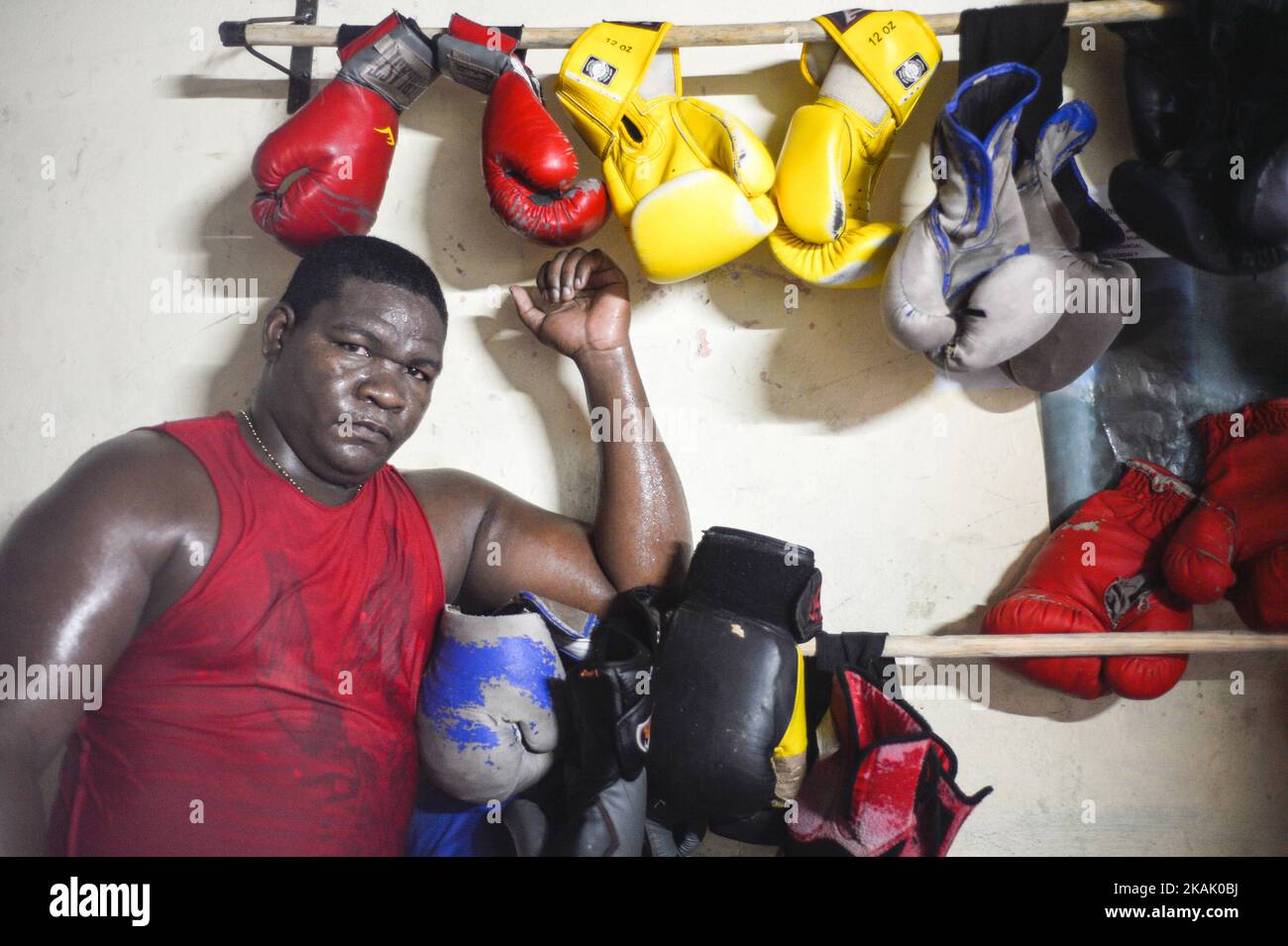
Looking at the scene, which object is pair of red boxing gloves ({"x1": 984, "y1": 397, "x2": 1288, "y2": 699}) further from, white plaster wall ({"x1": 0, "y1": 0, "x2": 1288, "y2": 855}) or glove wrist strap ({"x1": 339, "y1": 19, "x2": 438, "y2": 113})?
glove wrist strap ({"x1": 339, "y1": 19, "x2": 438, "y2": 113})

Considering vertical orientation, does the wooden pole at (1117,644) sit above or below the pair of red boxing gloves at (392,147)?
below

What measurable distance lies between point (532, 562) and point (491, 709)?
35 centimetres

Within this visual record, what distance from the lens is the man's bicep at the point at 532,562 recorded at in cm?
187

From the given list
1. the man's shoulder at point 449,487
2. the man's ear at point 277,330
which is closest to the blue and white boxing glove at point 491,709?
the man's shoulder at point 449,487

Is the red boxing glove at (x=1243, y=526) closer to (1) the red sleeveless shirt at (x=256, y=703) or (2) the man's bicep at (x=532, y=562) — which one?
(2) the man's bicep at (x=532, y=562)

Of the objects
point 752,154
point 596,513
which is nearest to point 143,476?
point 596,513

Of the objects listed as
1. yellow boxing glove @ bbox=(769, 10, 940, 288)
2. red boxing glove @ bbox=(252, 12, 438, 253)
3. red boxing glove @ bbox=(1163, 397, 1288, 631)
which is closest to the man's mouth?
red boxing glove @ bbox=(252, 12, 438, 253)

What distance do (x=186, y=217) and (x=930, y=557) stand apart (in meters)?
2.06

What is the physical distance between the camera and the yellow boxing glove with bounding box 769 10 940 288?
5.94ft

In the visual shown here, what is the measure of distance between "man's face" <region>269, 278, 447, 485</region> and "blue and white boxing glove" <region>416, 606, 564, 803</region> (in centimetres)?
40

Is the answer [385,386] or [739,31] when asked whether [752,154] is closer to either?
[739,31]

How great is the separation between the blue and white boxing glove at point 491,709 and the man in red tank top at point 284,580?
109 mm

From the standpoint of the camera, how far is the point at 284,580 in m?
1.59

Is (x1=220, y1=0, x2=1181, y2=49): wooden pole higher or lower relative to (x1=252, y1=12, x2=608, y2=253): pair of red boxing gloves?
higher
